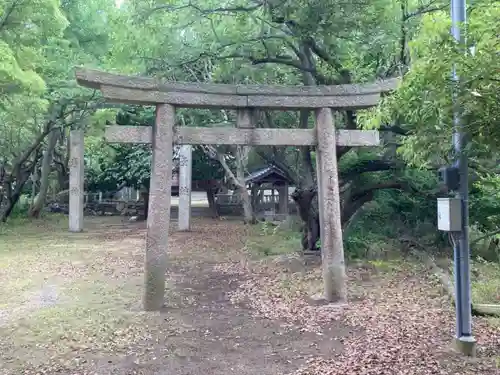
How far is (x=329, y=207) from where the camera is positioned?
7.93 meters

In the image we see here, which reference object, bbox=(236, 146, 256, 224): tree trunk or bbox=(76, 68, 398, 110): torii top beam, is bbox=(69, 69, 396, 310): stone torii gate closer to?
bbox=(76, 68, 398, 110): torii top beam

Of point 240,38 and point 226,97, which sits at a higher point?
point 240,38

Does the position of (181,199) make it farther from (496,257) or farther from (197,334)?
(197,334)

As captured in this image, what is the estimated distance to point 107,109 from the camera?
18969 mm

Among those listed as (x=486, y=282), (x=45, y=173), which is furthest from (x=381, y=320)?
(x=45, y=173)

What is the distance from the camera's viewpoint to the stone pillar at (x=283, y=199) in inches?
935

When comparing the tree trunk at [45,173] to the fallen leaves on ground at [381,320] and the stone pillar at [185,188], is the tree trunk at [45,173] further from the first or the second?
the fallen leaves on ground at [381,320]

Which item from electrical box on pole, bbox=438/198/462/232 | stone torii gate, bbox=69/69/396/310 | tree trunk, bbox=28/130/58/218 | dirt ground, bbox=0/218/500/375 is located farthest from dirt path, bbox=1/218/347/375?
tree trunk, bbox=28/130/58/218

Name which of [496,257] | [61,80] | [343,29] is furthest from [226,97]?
[61,80]

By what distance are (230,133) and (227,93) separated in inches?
24.9

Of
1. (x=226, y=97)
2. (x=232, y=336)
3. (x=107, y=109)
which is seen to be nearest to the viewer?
(x=232, y=336)

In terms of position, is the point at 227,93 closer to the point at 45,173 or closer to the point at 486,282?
the point at 486,282

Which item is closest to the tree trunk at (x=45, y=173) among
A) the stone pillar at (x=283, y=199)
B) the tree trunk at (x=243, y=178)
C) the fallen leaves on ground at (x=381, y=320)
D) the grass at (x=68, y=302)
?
the grass at (x=68, y=302)

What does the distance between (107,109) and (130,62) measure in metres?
8.55
